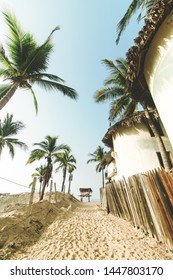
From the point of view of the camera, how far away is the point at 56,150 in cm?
1553

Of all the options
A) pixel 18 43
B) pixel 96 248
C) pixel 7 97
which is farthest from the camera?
pixel 18 43

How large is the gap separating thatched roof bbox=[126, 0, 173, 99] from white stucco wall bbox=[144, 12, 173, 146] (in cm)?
21

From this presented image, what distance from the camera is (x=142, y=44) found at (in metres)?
4.77

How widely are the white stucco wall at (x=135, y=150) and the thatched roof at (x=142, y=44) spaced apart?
3.93 metres

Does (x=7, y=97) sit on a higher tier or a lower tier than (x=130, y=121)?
lower

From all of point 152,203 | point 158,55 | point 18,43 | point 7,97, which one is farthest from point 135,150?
point 18,43

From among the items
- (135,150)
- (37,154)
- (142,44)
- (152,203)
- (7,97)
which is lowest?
(152,203)

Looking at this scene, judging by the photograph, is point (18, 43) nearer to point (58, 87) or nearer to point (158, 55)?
point (58, 87)

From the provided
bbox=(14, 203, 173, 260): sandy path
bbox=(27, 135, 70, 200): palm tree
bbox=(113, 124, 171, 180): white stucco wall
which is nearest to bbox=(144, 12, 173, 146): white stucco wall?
bbox=(14, 203, 173, 260): sandy path

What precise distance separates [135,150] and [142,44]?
6239mm

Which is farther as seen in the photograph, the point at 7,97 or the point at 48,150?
the point at 48,150
